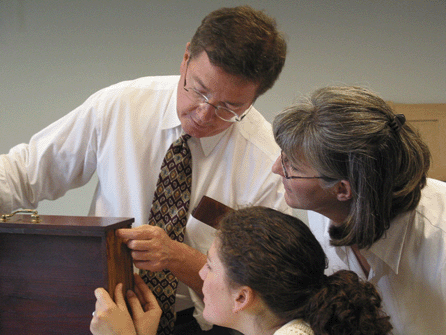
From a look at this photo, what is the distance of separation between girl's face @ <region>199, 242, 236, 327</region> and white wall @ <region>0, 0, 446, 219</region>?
2166 mm

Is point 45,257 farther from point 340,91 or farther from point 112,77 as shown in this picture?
point 112,77

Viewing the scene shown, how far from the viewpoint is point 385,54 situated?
11.4ft

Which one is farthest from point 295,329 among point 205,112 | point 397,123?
point 205,112

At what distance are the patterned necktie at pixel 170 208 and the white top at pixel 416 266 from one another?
0.63 m

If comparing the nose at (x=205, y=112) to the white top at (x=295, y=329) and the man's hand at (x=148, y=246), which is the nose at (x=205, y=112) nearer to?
the man's hand at (x=148, y=246)

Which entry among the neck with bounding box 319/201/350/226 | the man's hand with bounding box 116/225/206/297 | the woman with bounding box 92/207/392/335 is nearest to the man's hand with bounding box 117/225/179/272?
the man's hand with bounding box 116/225/206/297

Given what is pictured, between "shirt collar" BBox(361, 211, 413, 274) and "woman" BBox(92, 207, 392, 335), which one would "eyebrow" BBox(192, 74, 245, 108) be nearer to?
"woman" BBox(92, 207, 392, 335)

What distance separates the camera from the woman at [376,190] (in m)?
1.16

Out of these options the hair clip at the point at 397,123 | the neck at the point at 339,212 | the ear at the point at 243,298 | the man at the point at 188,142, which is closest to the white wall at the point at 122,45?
the man at the point at 188,142

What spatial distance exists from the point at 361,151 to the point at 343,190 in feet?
0.53

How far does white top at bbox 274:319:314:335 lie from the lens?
1.06 metres

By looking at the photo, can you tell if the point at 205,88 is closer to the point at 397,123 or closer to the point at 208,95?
the point at 208,95

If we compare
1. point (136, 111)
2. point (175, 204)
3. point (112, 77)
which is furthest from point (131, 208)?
point (112, 77)

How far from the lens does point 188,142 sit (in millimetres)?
1587
